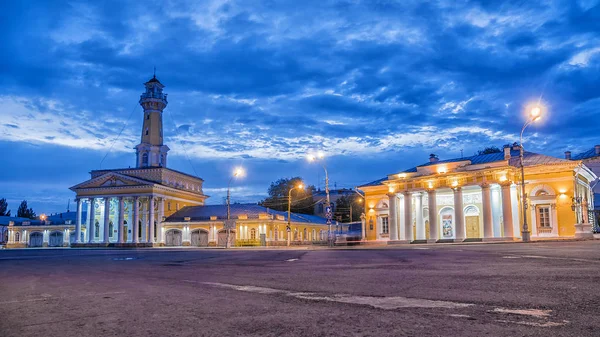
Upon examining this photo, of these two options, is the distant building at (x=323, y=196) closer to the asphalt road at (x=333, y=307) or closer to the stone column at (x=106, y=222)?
the stone column at (x=106, y=222)

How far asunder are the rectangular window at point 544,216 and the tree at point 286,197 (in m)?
53.3

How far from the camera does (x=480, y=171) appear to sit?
39.7 m

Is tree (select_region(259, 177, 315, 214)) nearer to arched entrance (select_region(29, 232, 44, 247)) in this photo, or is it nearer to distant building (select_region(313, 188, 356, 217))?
distant building (select_region(313, 188, 356, 217))

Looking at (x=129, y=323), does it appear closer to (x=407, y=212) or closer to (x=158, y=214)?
(x=407, y=212)

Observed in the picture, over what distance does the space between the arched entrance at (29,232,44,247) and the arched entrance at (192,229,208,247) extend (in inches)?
1206

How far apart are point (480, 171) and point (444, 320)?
37396mm

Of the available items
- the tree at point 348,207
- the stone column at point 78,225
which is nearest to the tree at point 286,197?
the tree at point 348,207

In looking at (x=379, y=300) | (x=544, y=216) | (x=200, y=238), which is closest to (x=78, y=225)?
(x=200, y=238)

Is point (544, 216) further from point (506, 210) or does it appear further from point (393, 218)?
point (393, 218)

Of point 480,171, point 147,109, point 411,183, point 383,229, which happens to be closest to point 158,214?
point 147,109

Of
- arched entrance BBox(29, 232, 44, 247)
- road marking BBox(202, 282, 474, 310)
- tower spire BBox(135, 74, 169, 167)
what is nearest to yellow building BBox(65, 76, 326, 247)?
tower spire BBox(135, 74, 169, 167)

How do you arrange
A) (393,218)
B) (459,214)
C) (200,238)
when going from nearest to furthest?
(459,214) < (393,218) < (200,238)

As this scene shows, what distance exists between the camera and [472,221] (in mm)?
42812

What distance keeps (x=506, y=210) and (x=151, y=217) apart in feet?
157
